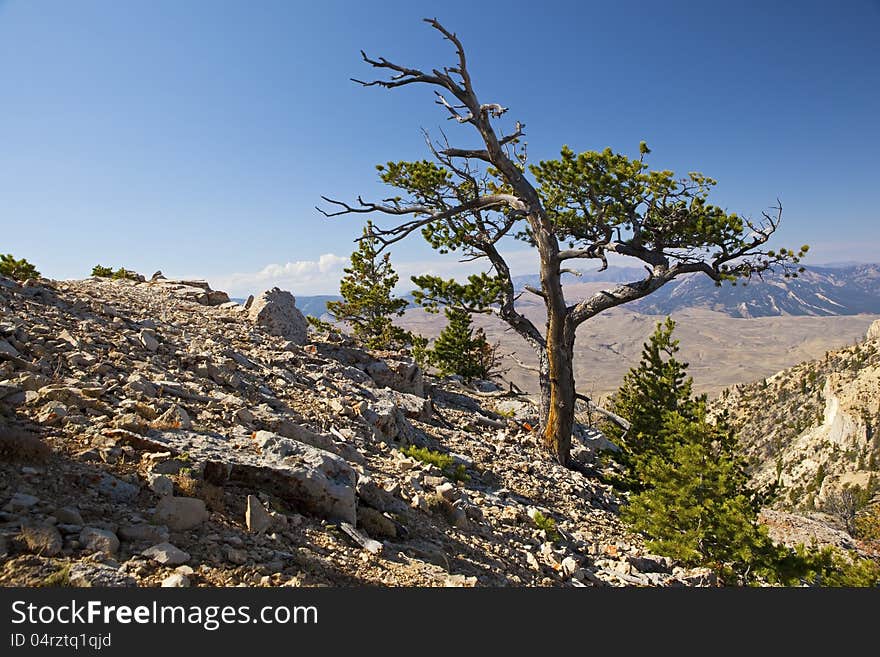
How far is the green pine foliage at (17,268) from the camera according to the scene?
12.3m

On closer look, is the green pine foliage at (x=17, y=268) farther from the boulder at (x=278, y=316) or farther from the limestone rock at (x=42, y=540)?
the limestone rock at (x=42, y=540)

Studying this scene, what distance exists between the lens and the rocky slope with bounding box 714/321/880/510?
66.9m

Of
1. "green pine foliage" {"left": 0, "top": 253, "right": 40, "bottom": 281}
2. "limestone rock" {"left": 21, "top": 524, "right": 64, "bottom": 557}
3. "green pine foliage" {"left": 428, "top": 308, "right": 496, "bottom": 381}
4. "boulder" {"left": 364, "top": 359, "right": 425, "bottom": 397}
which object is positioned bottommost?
"limestone rock" {"left": 21, "top": 524, "right": 64, "bottom": 557}

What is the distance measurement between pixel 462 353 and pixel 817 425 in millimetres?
84559

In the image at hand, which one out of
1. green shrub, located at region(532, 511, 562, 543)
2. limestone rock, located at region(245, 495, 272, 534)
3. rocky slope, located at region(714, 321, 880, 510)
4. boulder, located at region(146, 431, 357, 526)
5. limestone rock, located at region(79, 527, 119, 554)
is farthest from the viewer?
rocky slope, located at region(714, 321, 880, 510)

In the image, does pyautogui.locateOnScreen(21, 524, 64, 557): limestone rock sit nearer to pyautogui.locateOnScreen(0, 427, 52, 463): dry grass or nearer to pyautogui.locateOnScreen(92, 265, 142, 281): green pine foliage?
pyautogui.locateOnScreen(0, 427, 52, 463): dry grass

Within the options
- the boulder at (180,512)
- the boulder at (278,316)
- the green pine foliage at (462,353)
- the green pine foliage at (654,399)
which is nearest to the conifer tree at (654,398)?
the green pine foliage at (654,399)

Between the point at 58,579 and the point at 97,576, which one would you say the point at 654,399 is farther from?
the point at 58,579

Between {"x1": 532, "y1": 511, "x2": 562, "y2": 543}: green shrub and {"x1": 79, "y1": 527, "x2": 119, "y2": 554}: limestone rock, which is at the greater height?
{"x1": 79, "y1": 527, "x2": 119, "y2": 554}: limestone rock

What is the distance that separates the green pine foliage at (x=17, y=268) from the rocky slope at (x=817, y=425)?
66998 millimetres

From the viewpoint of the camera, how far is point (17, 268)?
1269 centimetres

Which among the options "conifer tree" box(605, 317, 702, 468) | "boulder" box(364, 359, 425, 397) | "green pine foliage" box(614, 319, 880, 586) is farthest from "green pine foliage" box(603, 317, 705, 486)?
"boulder" box(364, 359, 425, 397)

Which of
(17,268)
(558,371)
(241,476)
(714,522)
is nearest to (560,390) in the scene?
(558,371)

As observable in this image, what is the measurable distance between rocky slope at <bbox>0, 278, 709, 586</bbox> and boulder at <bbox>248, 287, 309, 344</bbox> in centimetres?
118
